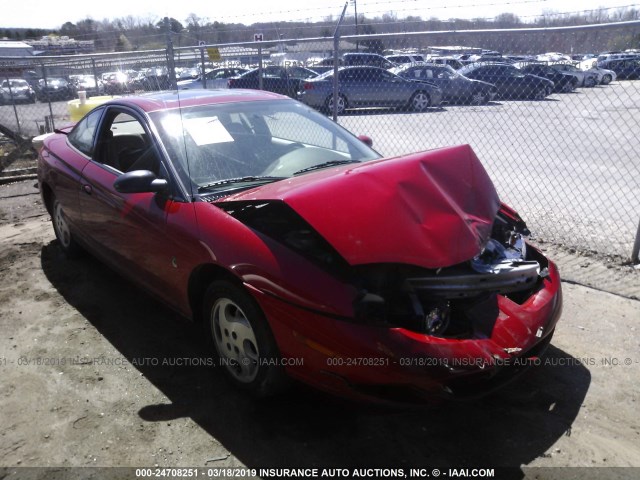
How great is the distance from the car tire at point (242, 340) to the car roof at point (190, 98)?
1.57 meters

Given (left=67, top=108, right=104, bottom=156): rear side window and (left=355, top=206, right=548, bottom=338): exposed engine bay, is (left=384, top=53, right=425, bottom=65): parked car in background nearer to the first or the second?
(left=67, top=108, right=104, bottom=156): rear side window

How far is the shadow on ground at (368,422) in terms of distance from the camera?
2.56 m

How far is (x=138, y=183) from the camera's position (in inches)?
124

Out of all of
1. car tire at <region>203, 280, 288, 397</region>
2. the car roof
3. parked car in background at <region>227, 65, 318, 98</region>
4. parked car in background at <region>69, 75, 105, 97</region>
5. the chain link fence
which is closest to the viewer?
car tire at <region>203, 280, 288, 397</region>

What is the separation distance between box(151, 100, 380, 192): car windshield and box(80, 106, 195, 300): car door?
0.55ft

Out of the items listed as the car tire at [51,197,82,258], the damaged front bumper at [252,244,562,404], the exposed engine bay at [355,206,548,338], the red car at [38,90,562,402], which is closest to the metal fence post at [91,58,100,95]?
the car tire at [51,197,82,258]

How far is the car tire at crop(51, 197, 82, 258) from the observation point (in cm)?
486

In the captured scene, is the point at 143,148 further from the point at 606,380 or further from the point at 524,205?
the point at 524,205

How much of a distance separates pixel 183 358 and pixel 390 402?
5.17 ft

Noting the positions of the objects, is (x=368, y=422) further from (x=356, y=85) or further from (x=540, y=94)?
(x=540, y=94)

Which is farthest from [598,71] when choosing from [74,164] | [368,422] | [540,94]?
[74,164]

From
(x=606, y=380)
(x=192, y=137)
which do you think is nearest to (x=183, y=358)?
(x=192, y=137)

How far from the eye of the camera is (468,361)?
238 centimetres

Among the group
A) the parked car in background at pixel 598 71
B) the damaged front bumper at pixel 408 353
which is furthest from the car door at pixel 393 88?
the damaged front bumper at pixel 408 353
